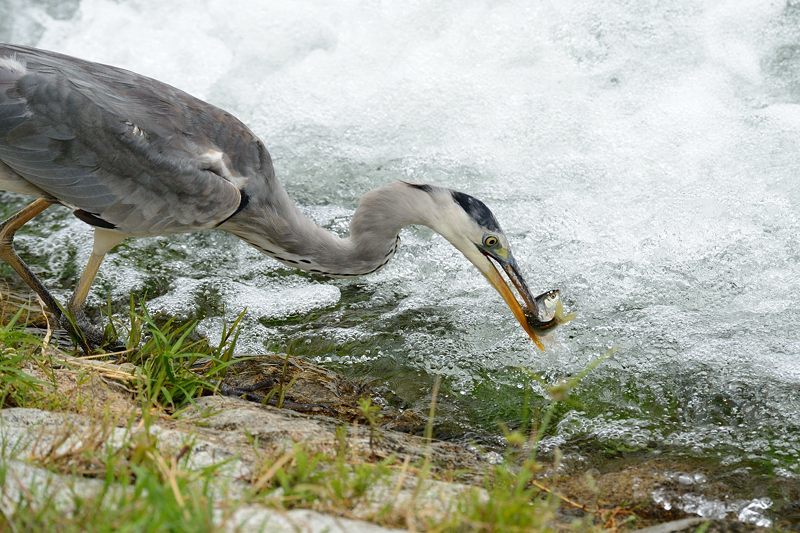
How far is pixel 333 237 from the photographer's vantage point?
4.70m

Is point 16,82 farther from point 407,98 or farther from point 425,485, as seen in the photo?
point 407,98

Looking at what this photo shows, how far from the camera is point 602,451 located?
13.1ft

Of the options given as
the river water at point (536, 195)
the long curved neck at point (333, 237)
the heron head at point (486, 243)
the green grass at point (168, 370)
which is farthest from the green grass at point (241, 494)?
the long curved neck at point (333, 237)

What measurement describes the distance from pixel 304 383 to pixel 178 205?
3.25 ft

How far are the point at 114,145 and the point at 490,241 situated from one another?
1726 mm

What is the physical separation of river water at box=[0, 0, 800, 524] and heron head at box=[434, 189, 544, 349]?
49cm

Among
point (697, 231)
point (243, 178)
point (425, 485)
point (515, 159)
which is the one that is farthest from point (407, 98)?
point (425, 485)

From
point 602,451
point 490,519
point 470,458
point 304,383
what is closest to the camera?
point 490,519

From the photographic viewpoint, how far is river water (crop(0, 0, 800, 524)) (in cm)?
448

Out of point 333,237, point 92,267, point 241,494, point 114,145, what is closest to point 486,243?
point 333,237

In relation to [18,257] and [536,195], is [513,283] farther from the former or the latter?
Result: [18,257]

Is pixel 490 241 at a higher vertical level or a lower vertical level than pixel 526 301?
higher

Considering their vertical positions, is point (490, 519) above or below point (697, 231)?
below

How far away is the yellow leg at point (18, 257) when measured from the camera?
4.60 meters
